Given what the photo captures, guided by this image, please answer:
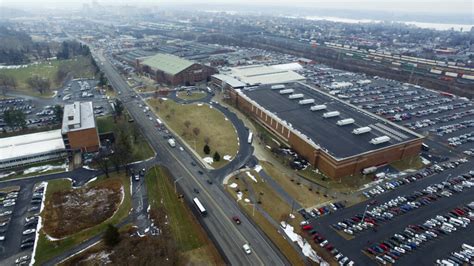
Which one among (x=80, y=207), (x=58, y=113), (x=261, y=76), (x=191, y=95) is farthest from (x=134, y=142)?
(x=261, y=76)

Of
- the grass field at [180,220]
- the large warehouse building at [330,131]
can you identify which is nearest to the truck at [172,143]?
the grass field at [180,220]

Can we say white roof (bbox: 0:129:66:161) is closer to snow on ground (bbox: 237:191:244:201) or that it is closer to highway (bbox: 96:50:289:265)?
highway (bbox: 96:50:289:265)

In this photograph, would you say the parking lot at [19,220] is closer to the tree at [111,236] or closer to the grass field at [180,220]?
the tree at [111,236]

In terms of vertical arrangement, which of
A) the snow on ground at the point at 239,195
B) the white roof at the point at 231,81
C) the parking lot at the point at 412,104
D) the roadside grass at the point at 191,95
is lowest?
the snow on ground at the point at 239,195

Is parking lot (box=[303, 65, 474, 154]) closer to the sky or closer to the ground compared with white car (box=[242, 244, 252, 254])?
closer to the sky

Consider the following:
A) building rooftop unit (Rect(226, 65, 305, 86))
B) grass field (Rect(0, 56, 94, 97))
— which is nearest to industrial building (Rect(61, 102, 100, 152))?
building rooftop unit (Rect(226, 65, 305, 86))

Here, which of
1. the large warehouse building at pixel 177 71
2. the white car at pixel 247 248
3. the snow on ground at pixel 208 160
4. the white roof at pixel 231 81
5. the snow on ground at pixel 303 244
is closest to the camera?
the snow on ground at pixel 303 244

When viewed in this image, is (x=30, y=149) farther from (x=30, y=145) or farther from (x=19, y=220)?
(x=19, y=220)
